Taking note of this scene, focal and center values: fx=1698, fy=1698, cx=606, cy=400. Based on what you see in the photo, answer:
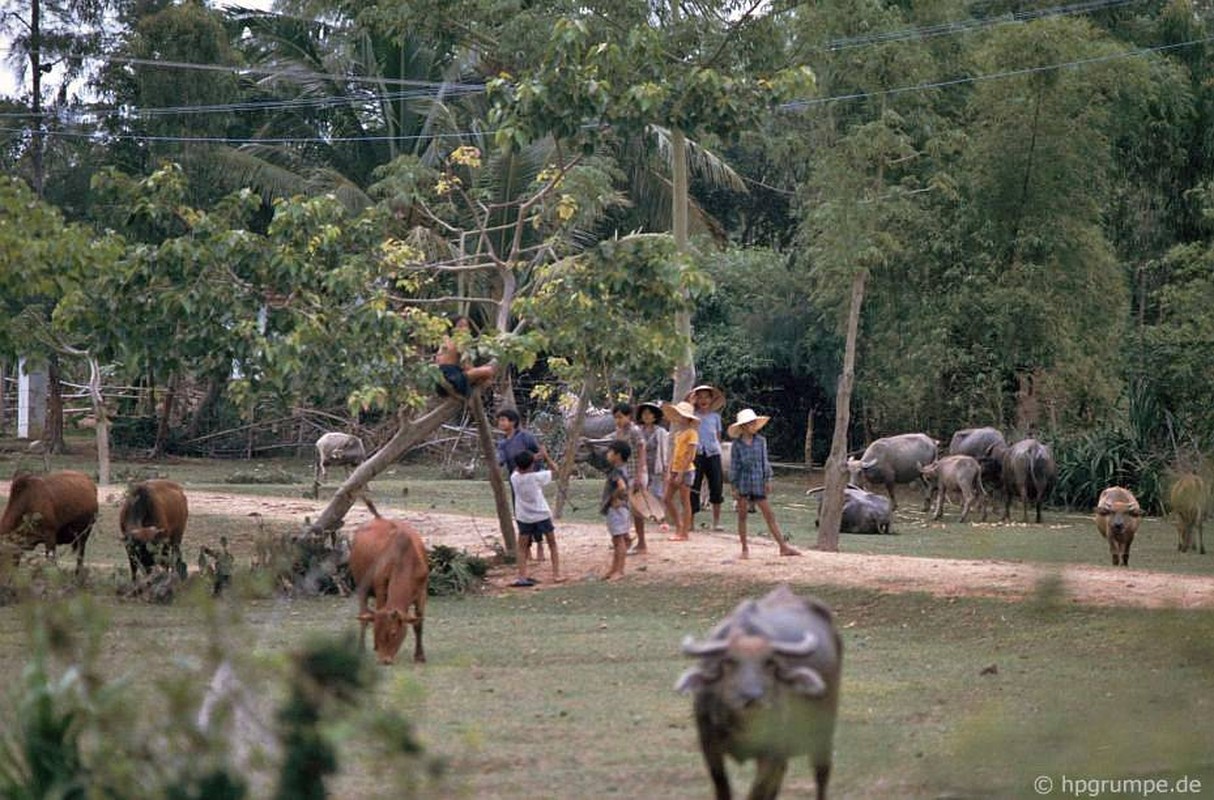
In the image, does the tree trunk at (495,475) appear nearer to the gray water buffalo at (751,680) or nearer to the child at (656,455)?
the child at (656,455)

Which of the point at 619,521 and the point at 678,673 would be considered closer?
the point at 678,673

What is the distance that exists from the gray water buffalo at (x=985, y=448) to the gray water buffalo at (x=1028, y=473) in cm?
71

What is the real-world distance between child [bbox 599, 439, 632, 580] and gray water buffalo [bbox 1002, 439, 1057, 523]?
10576 millimetres

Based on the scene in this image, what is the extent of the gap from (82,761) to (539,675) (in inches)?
234

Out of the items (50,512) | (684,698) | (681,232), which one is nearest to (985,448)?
(681,232)

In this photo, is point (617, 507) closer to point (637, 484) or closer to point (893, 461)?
point (637, 484)

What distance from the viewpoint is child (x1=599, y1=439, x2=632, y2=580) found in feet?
51.2

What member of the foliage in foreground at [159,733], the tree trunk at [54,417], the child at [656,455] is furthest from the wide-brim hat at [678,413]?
the tree trunk at [54,417]

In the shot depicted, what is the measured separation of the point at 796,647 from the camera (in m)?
6.41

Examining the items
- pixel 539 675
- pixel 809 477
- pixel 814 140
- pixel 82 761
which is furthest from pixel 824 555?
pixel 809 477

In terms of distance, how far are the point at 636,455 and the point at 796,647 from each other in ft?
44.3

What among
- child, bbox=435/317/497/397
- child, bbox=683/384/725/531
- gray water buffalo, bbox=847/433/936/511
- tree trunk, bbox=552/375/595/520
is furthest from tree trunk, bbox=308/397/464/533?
gray water buffalo, bbox=847/433/936/511

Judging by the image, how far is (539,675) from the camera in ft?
37.3

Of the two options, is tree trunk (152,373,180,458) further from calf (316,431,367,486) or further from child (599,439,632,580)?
child (599,439,632,580)
